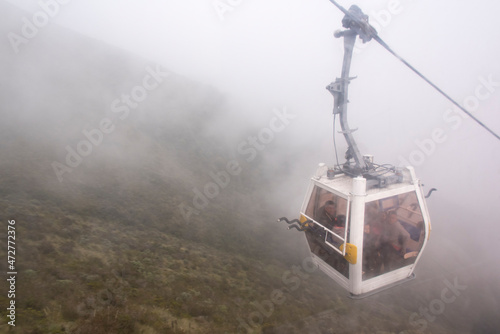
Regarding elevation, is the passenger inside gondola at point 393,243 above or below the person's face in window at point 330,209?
below

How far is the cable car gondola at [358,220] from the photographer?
513cm

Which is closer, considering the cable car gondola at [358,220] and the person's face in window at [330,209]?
the cable car gondola at [358,220]

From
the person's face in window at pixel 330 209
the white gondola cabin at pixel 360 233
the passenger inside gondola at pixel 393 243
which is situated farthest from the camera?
the person's face in window at pixel 330 209

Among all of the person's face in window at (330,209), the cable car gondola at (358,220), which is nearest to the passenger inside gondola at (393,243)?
the cable car gondola at (358,220)

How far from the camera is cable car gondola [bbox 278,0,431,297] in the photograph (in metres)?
5.13

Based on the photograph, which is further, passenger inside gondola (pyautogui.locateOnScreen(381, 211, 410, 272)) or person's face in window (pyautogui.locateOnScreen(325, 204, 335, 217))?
person's face in window (pyautogui.locateOnScreen(325, 204, 335, 217))

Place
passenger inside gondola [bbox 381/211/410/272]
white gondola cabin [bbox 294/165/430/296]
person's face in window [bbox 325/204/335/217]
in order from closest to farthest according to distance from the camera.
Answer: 1. white gondola cabin [bbox 294/165/430/296]
2. passenger inside gondola [bbox 381/211/410/272]
3. person's face in window [bbox 325/204/335/217]

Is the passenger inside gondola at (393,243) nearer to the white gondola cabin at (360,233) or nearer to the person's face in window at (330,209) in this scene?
the white gondola cabin at (360,233)

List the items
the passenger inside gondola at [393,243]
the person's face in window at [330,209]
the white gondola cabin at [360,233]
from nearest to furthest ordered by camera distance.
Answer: the white gondola cabin at [360,233] → the passenger inside gondola at [393,243] → the person's face in window at [330,209]

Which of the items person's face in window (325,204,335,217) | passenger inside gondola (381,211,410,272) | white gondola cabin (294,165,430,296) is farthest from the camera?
person's face in window (325,204,335,217)

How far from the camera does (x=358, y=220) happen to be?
4.96m

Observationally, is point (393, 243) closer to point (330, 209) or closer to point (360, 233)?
point (330, 209)

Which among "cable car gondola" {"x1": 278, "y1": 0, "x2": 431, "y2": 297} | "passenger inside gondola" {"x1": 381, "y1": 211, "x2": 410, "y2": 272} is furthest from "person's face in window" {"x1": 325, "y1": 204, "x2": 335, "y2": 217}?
"passenger inside gondola" {"x1": 381, "y1": 211, "x2": 410, "y2": 272}

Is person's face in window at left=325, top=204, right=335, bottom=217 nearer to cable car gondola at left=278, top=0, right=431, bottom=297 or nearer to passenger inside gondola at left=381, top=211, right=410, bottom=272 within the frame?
cable car gondola at left=278, top=0, right=431, bottom=297
